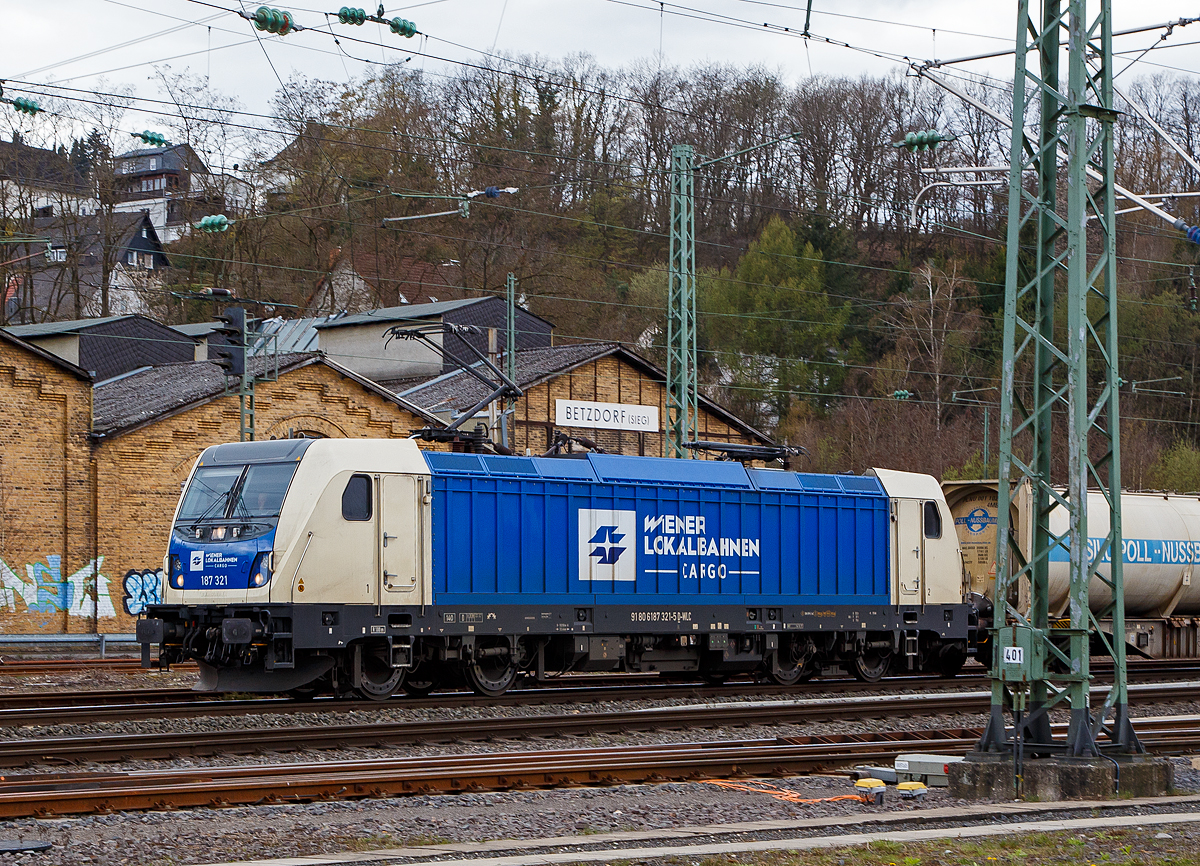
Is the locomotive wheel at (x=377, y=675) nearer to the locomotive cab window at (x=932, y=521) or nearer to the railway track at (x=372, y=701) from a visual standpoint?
the railway track at (x=372, y=701)

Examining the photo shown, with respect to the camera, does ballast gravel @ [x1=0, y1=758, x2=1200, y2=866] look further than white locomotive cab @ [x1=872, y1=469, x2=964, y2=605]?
No

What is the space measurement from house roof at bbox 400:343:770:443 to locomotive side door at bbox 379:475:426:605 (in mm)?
24055

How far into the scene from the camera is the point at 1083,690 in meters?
11.9

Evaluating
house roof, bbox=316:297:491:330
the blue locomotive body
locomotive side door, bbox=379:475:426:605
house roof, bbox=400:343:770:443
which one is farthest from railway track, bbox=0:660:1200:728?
house roof, bbox=316:297:491:330

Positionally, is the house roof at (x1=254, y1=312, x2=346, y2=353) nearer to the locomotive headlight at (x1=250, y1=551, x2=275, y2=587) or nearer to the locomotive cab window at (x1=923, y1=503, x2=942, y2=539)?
the locomotive cab window at (x1=923, y1=503, x2=942, y2=539)

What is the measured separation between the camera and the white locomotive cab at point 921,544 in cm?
2373

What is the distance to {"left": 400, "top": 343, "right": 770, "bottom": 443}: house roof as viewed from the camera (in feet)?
144

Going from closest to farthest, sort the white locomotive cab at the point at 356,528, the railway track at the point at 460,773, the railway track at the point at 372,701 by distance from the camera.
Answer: the railway track at the point at 460,773 → the railway track at the point at 372,701 → the white locomotive cab at the point at 356,528

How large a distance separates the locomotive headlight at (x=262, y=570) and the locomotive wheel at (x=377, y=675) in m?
1.79

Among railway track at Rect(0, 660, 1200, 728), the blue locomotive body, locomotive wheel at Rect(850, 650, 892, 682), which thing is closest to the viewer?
railway track at Rect(0, 660, 1200, 728)

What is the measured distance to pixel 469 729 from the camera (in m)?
15.4

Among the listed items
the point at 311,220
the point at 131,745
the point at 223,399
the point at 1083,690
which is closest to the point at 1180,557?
the point at 1083,690

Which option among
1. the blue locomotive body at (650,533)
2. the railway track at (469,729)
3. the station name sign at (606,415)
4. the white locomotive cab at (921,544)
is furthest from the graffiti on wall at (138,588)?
the railway track at (469,729)

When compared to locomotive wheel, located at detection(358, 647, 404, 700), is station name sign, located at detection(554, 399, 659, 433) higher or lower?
higher
